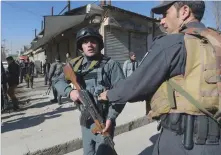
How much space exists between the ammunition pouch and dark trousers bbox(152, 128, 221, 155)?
3 cm

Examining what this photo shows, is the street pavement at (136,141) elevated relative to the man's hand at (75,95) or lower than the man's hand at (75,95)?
lower

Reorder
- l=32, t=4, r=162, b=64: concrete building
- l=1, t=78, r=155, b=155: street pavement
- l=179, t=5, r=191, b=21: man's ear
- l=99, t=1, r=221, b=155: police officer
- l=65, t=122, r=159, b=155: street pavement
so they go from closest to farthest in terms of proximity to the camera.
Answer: l=99, t=1, r=221, b=155: police officer
l=179, t=5, r=191, b=21: man's ear
l=1, t=78, r=155, b=155: street pavement
l=65, t=122, r=159, b=155: street pavement
l=32, t=4, r=162, b=64: concrete building

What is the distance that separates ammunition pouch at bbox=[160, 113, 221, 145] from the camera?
4.87ft

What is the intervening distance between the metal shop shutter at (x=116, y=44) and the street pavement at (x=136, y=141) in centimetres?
663

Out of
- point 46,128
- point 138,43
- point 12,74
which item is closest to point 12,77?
point 12,74

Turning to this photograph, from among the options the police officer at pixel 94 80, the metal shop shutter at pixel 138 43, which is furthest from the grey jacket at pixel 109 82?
the metal shop shutter at pixel 138 43

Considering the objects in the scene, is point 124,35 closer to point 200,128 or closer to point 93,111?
point 93,111

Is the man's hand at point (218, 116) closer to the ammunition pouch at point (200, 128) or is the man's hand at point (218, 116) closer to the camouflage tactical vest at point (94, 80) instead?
the ammunition pouch at point (200, 128)

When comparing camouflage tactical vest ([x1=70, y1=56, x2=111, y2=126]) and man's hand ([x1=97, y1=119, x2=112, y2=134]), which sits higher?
camouflage tactical vest ([x1=70, y1=56, x2=111, y2=126])

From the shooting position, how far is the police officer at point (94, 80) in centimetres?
231

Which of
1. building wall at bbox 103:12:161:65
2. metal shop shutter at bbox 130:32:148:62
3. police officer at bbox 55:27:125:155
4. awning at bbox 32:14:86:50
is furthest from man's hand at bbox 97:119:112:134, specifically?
metal shop shutter at bbox 130:32:148:62

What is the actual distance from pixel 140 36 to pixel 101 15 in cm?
342

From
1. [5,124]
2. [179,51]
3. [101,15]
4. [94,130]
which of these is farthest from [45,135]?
[101,15]

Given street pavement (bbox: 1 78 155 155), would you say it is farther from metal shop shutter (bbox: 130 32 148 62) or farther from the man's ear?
metal shop shutter (bbox: 130 32 148 62)
